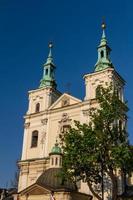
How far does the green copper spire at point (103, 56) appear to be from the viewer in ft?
147

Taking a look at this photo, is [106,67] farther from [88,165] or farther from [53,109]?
[88,165]

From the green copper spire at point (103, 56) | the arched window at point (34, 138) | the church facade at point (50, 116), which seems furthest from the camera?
the arched window at point (34, 138)

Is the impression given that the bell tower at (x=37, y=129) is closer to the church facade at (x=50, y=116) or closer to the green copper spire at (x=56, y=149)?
the church facade at (x=50, y=116)

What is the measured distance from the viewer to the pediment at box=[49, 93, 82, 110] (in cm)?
4427

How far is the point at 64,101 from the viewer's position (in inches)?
1781

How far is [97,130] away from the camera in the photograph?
29.2 metres

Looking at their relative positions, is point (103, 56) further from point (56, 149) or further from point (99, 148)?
point (99, 148)

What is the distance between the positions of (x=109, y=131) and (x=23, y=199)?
13.7 meters

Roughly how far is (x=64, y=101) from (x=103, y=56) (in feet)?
26.5

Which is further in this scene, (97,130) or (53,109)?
(53,109)

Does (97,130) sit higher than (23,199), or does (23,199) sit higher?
(97,130)

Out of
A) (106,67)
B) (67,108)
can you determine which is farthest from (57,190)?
(106,67)

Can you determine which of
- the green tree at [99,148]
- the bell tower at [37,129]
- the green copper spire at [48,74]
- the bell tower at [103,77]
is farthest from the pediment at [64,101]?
the green tree at [99,148]

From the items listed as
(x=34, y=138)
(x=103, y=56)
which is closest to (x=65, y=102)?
(x=34, y=138)
